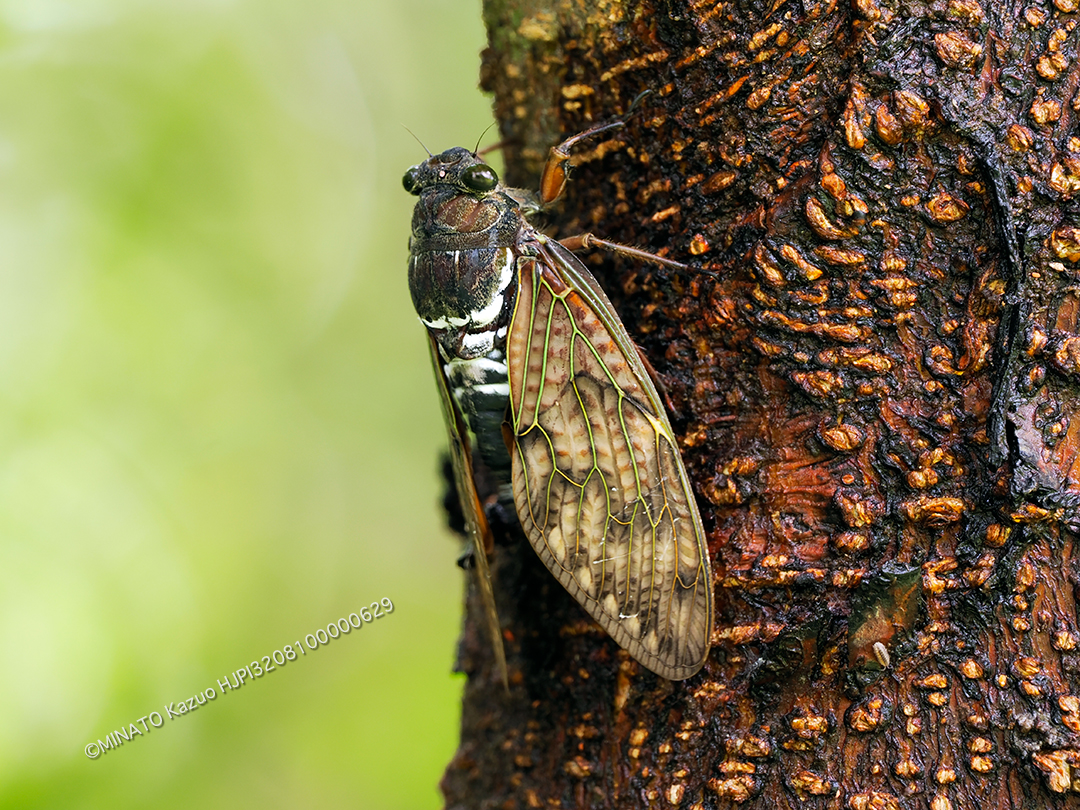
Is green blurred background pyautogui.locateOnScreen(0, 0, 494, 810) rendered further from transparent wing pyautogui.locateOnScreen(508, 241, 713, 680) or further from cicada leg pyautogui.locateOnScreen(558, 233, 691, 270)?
cicada leg pyautogui.locateOnScreen(558, 233, 691, 270)

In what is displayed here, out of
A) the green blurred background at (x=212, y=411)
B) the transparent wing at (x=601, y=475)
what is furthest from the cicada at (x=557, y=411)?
the green blurred background at (x=212, y=411)

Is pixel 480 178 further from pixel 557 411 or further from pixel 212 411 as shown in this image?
pixel 212 411

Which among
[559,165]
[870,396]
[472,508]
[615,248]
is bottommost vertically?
[472,508]

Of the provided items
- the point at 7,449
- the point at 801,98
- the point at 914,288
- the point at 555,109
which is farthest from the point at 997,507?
the point at 7,449

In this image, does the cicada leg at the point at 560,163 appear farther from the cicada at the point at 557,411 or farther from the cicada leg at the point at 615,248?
the cicada leg at the point at 615,248

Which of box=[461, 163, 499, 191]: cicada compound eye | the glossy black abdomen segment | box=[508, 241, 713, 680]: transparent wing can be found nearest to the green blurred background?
the glossy black abdomen segment

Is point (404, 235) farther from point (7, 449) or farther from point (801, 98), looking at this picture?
point (801, 98)

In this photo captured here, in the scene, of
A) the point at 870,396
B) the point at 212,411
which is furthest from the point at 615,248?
the point at 212,411
